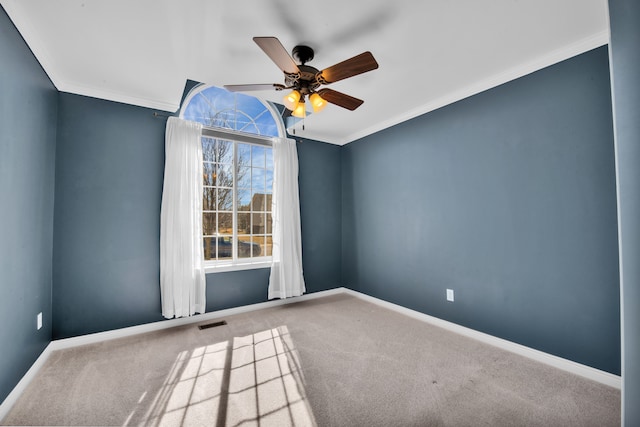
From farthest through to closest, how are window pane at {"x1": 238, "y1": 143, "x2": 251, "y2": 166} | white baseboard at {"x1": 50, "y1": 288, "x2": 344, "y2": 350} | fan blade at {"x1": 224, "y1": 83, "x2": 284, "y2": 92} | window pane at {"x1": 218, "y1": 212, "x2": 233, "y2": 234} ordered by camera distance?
1. window pane at {"x1": 238, "y1": 143, "x2": 251, "y2": 166}
2. window pane at {"x1": 218, "y1": 212, "x2": 233, "y2": 234}
3. white baseboard at {"x1": 50, "y1": 288, "x2": 344, "y2": 350}
4. fan blade at {"x1": 224, "y1": 83, "x2": 284, "y2": 92}

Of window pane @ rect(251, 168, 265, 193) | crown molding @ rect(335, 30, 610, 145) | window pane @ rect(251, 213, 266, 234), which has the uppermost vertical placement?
crown molding @ rect(335, 30, 610, 145)

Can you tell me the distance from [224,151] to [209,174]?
1.20 ft

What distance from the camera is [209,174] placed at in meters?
3.57

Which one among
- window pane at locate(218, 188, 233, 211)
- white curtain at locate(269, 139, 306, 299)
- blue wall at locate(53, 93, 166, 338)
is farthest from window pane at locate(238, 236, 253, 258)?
blue wall at locate(53, 93, 166, 338)

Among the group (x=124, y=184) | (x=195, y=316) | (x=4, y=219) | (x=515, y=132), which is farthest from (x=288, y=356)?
(x=515, y=132)

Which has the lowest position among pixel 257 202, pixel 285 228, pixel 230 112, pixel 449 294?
pixel 449 294

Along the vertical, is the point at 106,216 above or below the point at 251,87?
below

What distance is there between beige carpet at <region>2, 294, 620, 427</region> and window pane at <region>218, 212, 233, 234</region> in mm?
1235

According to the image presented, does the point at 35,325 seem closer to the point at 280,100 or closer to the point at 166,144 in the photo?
the point at 166,144

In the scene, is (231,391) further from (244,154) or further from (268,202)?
(244,154)

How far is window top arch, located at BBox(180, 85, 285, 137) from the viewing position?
351cm

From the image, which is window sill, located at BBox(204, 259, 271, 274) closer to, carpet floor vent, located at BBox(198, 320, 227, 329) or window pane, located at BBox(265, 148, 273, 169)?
carpet floor vent, located at BBox(198, 320, 227, 329)

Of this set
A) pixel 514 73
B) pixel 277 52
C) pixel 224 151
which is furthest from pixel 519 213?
pixel 224 151

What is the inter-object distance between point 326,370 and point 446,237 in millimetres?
1920
